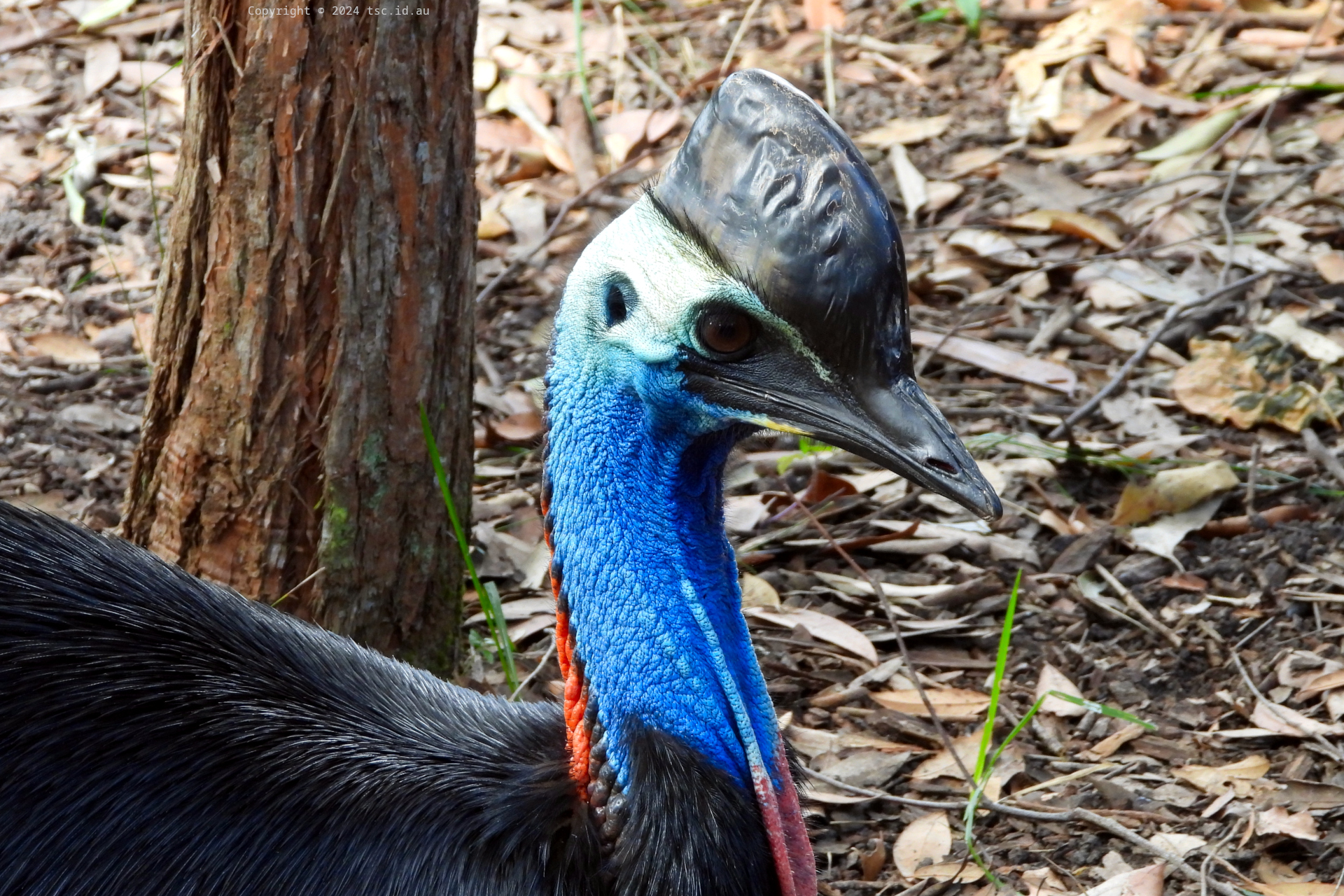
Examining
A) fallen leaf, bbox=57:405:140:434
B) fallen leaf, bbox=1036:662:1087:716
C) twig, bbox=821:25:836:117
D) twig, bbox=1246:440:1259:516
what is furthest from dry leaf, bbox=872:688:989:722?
twig, bbox=821:25:836:117

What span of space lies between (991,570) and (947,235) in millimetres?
1542

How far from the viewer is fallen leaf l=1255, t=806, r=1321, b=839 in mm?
2920

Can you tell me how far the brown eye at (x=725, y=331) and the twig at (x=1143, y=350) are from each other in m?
2.12

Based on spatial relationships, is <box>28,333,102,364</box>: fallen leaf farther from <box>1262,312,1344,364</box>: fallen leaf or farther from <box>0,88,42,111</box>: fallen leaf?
<box>1262,312,1344,364</box>: fallen leaf

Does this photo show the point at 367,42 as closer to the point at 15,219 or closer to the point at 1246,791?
the point at 1246,791

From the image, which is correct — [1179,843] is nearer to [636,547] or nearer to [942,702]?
[942,702]

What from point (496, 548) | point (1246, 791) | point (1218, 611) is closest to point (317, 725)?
point (496, 548)

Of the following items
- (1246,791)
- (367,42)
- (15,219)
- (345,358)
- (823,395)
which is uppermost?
(367,42)

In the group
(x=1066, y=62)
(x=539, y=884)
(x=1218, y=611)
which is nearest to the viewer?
(x=539, y=884)

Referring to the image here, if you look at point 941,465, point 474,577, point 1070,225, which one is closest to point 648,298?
point 941,465

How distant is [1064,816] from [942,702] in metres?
0.44

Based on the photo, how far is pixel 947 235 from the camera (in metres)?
4.99

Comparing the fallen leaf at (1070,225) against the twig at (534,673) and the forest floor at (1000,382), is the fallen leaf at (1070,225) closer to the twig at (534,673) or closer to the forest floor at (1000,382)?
the forest floor at (1000,382)

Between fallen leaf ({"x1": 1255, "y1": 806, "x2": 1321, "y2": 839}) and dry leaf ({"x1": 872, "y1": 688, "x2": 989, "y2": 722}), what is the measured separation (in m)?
0.59
